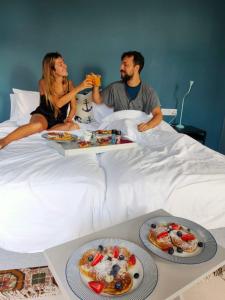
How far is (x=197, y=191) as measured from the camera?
1.41 m

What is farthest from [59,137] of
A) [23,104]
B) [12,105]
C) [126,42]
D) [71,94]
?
[126,42]

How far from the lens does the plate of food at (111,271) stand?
0.73 metres

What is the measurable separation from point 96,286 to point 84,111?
6.64ft

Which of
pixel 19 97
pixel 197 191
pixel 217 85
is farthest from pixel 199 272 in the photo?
pixel 217 85

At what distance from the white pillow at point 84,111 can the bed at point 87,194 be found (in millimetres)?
1073

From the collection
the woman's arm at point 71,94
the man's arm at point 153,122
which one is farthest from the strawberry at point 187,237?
the woman's arm at point 71,94

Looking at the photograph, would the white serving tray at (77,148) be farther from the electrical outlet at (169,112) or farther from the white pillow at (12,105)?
the electrical outlet at (169,112)

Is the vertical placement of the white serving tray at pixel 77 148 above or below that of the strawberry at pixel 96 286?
above

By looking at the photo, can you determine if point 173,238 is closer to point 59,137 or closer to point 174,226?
point 174,226

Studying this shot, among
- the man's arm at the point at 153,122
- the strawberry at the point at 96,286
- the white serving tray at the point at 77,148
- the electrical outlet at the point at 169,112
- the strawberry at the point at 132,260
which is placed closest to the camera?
the strawberry at the point at 96,286

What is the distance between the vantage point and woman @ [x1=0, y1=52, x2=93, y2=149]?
7.39 feet

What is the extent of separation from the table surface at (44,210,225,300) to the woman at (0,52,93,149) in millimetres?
1414

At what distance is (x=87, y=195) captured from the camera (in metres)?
1.32

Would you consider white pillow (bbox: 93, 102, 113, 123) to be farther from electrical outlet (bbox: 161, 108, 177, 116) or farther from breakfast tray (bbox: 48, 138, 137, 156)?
electrical outlet (bbox: 161, 108, 177, 116)
